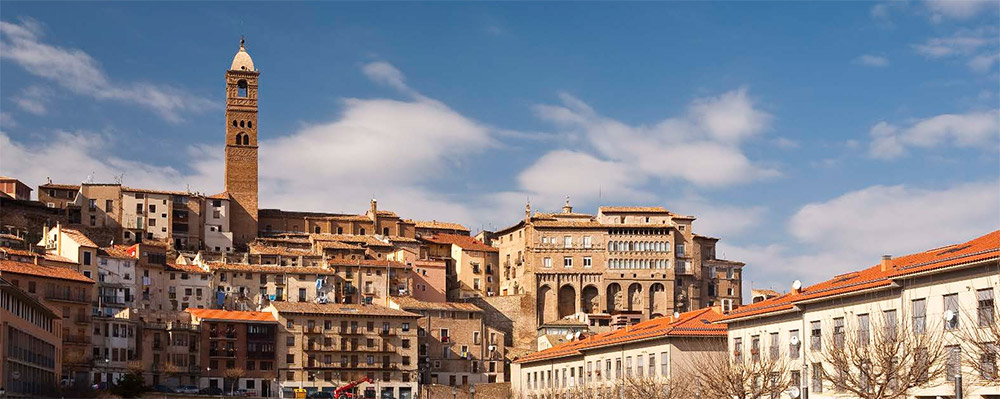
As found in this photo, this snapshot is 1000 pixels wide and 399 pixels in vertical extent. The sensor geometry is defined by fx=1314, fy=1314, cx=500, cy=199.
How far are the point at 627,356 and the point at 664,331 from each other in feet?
20.5

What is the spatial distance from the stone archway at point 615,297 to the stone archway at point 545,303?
620 centimetres

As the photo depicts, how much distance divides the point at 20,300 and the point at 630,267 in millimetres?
85297

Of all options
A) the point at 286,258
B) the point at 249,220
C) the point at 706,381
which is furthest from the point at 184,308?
the point at 706,381

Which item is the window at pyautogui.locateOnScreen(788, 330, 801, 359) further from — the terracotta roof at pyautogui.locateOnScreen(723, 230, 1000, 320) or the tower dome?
the tower dome

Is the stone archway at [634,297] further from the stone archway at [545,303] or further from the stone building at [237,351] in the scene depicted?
the stone building at [237,351]

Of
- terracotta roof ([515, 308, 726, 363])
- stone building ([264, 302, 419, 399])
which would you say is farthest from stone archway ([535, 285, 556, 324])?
terracotta roof ([515, 308, 726, 363])

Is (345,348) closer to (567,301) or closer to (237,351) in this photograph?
(237,351)

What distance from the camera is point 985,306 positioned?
45250 millimetres

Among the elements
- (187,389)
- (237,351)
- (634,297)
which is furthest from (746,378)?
(634,297)

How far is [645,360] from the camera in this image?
73000 millimetres

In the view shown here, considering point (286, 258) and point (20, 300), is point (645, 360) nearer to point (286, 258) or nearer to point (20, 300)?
point (20, 300)

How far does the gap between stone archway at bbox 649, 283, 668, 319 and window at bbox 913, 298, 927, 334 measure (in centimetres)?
9835

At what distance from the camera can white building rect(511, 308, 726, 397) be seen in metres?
69.6

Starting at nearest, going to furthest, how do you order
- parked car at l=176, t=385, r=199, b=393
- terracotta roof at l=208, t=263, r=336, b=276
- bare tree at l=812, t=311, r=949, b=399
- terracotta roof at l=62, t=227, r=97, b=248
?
bare tree at l=812, t=311, r=949, b=399
parked car at l=176, t=385, r=199, b=393
terracotta roof at l=62, t=227, r=97, b=248
terracotta roof at l=208, t=263, r=336, b=276
